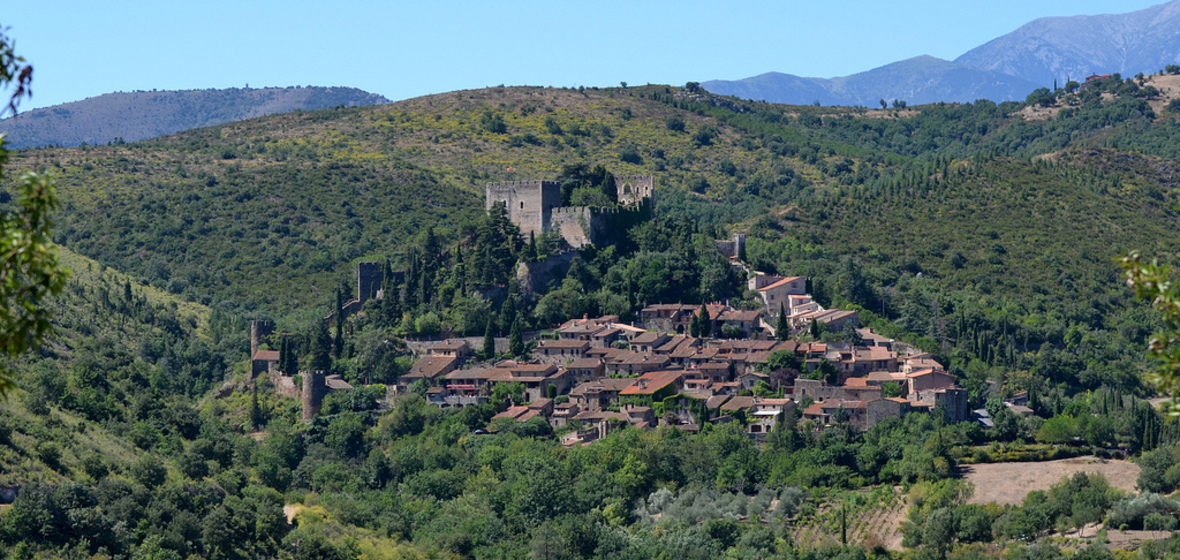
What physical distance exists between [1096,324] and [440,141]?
70711mm

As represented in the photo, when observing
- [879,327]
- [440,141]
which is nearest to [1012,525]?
[879,327]

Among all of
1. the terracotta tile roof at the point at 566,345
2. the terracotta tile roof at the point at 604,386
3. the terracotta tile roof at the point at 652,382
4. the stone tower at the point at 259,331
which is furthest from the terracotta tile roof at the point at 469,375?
the stone tower at the point at 259,331

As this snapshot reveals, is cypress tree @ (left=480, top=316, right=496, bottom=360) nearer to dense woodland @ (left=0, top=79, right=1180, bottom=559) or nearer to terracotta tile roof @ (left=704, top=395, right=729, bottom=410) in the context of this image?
dense woodland @ (left=0, top=79, right=1180, bottom=559)

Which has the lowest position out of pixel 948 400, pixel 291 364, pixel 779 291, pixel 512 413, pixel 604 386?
pixel 512 413

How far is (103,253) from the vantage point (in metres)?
104

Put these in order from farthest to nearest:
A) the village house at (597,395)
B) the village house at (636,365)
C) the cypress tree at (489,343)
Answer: the cypress tree at (489,343) < the village house at (636,365) < the village house at (597,395)

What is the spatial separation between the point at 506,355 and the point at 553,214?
31.4 feet

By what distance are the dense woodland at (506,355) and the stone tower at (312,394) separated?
1.02m

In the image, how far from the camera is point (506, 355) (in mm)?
69250

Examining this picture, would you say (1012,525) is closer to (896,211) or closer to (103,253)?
(896,211)

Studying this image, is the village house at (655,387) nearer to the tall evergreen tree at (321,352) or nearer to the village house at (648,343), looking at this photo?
the village house at (648,343)

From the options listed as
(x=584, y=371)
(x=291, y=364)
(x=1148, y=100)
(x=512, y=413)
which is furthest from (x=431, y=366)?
(x=1148, y=100)

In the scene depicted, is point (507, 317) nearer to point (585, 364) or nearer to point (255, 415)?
point (585, 364)

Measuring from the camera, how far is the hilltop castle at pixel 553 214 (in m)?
75.8
